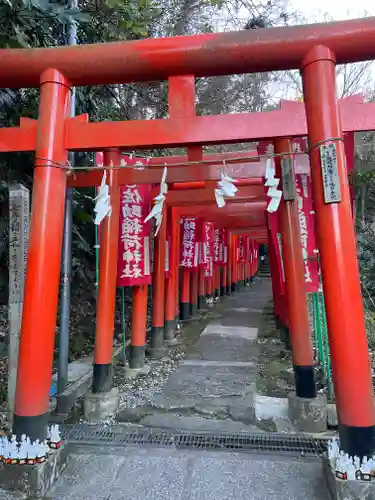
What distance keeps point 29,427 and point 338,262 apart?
9.71 feet

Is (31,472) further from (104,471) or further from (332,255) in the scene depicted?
(332,255)

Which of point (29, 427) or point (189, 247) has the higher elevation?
point (189, 247)

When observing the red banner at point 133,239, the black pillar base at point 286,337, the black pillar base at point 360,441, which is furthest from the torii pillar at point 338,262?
the black pillar base at point 286,337

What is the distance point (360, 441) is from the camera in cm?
296

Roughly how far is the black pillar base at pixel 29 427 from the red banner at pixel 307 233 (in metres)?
3.51

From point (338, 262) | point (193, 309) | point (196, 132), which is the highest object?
point (196, 132)

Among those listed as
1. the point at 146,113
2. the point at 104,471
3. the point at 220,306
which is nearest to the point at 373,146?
the point at 220,306

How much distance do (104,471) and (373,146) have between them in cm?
1716

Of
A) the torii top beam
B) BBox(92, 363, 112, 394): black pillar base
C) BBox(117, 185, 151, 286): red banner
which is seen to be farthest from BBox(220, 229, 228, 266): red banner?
the torii top beam

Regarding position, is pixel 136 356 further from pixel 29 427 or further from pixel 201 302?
pixel 201 302

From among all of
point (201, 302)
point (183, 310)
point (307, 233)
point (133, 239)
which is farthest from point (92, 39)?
point (201, 302)

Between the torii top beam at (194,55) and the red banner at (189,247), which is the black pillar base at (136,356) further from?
the torii top beam at (194,55)

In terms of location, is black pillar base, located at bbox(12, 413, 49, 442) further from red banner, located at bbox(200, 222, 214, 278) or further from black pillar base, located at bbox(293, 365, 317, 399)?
red banner, located at bbox(200, 222, 214, 278)

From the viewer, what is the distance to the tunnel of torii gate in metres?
3.14
